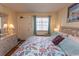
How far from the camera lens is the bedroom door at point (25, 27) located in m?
2.63

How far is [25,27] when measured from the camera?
2750 millimetres

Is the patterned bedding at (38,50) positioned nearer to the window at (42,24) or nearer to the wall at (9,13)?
the window at (42,24)

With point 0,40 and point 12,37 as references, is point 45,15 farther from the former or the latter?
point 0,40

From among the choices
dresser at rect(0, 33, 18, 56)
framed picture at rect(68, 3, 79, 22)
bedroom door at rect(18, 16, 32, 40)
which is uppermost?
framed picture at rect(68, 3, 79, 22)

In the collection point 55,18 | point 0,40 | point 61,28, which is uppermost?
point 55,18

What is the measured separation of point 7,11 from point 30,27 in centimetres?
75

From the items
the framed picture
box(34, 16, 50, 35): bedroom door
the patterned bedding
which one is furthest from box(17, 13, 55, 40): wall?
the patterned bedding

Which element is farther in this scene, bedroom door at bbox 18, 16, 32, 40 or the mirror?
the mirror

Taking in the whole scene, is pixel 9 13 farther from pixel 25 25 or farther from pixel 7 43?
pixel 7 43

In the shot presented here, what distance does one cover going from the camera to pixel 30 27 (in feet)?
9.11

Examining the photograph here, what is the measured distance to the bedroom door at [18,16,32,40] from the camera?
8.64 feet

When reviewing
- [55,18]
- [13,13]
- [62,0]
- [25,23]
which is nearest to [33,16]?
[25,23]

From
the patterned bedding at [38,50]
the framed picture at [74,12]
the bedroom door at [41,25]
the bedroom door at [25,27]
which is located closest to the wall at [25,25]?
the bedroom door at [25,27]

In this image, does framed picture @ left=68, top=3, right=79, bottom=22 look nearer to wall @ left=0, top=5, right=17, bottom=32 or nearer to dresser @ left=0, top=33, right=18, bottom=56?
wall @ left=0, top=5, right=17, bottom=32
